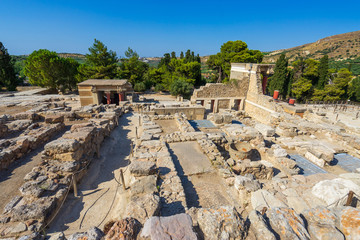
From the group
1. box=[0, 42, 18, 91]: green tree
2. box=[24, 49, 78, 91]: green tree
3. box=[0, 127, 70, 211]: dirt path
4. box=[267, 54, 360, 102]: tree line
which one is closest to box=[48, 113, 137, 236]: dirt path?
box=[0, 127, 70, 211]: dirt path

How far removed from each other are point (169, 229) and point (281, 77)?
30226 millimetres

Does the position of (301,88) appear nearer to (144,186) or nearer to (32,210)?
(144,186)

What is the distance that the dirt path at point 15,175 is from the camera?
15.7 feet

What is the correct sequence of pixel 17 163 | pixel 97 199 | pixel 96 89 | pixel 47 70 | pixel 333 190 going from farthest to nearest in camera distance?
pixel 47 70 → pixel 96 89 → pixel 17 163 → pixel 97 199 → pixel 333 190

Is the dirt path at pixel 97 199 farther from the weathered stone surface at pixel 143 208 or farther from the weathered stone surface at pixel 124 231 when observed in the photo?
the weathered stone surface at pixel 124 231

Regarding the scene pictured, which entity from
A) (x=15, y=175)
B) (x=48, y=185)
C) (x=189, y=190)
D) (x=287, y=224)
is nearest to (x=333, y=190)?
(x=287, y=224)

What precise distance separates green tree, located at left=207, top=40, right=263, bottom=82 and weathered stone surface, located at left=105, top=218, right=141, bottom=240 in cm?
2582

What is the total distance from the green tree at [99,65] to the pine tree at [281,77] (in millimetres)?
25911

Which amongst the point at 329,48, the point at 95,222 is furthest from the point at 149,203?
the point at 329,48

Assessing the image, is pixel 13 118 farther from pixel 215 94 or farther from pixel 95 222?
pixel 215 94

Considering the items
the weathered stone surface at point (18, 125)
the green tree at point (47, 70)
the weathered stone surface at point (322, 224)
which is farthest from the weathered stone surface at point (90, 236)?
the green tree at point (47, 70)

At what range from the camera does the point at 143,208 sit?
3080mm

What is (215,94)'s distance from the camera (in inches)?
769

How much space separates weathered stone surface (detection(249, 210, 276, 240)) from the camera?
2407 mm
